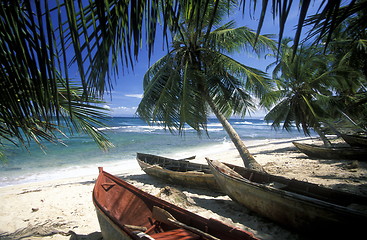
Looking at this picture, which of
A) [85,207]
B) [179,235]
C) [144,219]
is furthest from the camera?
[85,207]

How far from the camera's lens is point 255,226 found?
11.5ft

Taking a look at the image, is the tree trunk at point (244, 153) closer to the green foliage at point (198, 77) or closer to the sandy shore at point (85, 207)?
the green foliage at point (198, 77)

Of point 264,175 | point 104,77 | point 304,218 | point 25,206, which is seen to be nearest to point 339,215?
point 304,218

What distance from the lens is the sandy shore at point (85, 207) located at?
11.7ft

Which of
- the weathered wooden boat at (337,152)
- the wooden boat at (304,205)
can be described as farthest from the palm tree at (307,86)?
the wooden boat at (304,205)

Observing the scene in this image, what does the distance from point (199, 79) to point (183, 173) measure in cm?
309

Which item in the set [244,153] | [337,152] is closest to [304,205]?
[244,153]

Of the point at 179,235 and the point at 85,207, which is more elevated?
the point at 179,235

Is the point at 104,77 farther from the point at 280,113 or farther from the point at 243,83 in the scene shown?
the point at 280,113

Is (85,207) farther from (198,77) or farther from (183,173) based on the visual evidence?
(198,77)

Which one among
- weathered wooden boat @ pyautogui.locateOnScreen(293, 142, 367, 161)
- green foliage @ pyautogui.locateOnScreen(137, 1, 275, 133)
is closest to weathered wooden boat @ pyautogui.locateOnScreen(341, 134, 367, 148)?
weathered wooden boat @ pyautogui.locateOnScreen(293, 142, 367, 161)

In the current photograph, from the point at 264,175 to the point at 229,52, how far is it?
4392mm

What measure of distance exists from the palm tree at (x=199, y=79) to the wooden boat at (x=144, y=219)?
2623mm

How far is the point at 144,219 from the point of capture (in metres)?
3.12
